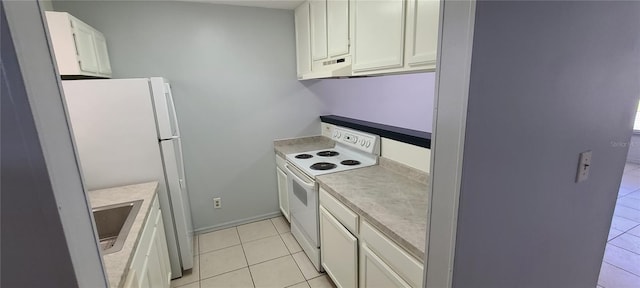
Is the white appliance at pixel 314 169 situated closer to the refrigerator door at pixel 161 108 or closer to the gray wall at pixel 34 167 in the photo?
the refrigerator door at pixel 161 108

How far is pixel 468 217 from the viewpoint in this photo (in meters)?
0.80

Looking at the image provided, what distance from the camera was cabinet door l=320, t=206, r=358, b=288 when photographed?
68.4 inches

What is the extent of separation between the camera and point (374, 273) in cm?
154

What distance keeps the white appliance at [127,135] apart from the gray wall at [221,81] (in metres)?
0.60

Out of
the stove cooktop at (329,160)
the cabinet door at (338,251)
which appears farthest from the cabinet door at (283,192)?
the cabinet door at (338,251)

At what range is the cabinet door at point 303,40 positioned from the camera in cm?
262

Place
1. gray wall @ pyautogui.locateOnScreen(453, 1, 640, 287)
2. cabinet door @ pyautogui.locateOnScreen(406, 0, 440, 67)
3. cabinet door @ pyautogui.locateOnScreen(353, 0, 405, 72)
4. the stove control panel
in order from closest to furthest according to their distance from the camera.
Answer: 1. gray wall @ pyautogui.locateOnScreen(453, 1, 640, 287)
2. cabinet door @ pyautogui.locateOnScreen(406, 0, 440, 67)
3. cabinet door @ pyautogui.locateOnScreen(353, 0, 405, 72)
4. the stove control panel

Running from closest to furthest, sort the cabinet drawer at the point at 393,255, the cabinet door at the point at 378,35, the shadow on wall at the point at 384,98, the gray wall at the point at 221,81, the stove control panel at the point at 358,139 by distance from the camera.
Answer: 1. the cabinet drawer at the point at 393,255
2. the cabinet door at the point at 378,35
3. the stove control panel at the point at 358,139
4. the gray wall at the point at 221,81
5. the shadow on wall at the point at 384,98

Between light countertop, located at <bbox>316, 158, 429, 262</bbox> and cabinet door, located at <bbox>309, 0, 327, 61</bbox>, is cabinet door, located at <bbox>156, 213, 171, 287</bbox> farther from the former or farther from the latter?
cabinet door, located at <bbox>309, 0, 327, 61</bbox>

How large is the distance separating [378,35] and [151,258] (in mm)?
1875

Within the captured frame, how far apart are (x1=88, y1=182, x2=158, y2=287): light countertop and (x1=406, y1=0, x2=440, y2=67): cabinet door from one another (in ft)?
4.91

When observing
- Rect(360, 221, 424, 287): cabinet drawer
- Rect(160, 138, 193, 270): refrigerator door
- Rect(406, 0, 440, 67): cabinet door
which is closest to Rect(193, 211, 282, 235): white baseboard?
Rect(160, 138, 193, 270): refrigerator door

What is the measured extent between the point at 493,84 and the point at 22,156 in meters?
0.98

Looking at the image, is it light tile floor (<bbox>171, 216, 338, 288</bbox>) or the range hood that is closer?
the range hood
